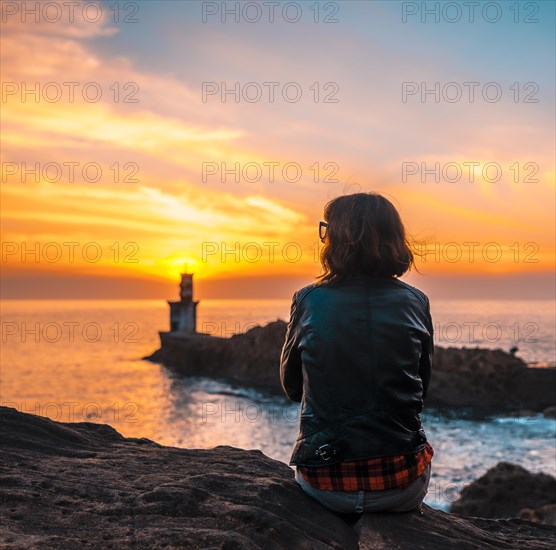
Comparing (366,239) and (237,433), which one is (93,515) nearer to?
(366,239)

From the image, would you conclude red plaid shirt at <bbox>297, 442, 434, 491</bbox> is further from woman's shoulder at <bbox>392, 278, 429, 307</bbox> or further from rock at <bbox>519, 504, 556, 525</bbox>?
rock at <bbox>519, 504, 556, 525</bbox>

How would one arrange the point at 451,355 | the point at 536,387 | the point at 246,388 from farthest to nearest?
the point at 246,388, the point at 451,355, the point at 536,387

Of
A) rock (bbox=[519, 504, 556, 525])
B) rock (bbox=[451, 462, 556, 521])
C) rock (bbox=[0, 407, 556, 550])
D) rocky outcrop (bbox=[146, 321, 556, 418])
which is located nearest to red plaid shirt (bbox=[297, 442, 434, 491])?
rock (bbox=[0, 407, 556, 550])

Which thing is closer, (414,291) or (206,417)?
(414,291)

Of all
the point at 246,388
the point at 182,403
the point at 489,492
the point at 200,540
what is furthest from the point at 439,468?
the point at 246,388

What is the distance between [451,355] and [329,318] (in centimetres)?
4046

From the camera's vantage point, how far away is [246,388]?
4572 cm

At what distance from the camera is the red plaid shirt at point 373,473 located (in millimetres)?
3492

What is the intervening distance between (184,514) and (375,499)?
1119 mm

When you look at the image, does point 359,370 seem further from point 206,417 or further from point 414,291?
point 206,417

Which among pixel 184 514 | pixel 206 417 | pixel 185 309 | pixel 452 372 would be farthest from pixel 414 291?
pixel 185 309

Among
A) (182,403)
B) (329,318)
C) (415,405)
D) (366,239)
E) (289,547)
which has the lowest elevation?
(182,403)

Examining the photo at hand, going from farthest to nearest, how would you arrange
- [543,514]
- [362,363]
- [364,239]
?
[543,514] < [364,239] < [362,363]

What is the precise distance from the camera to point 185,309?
196 feet
